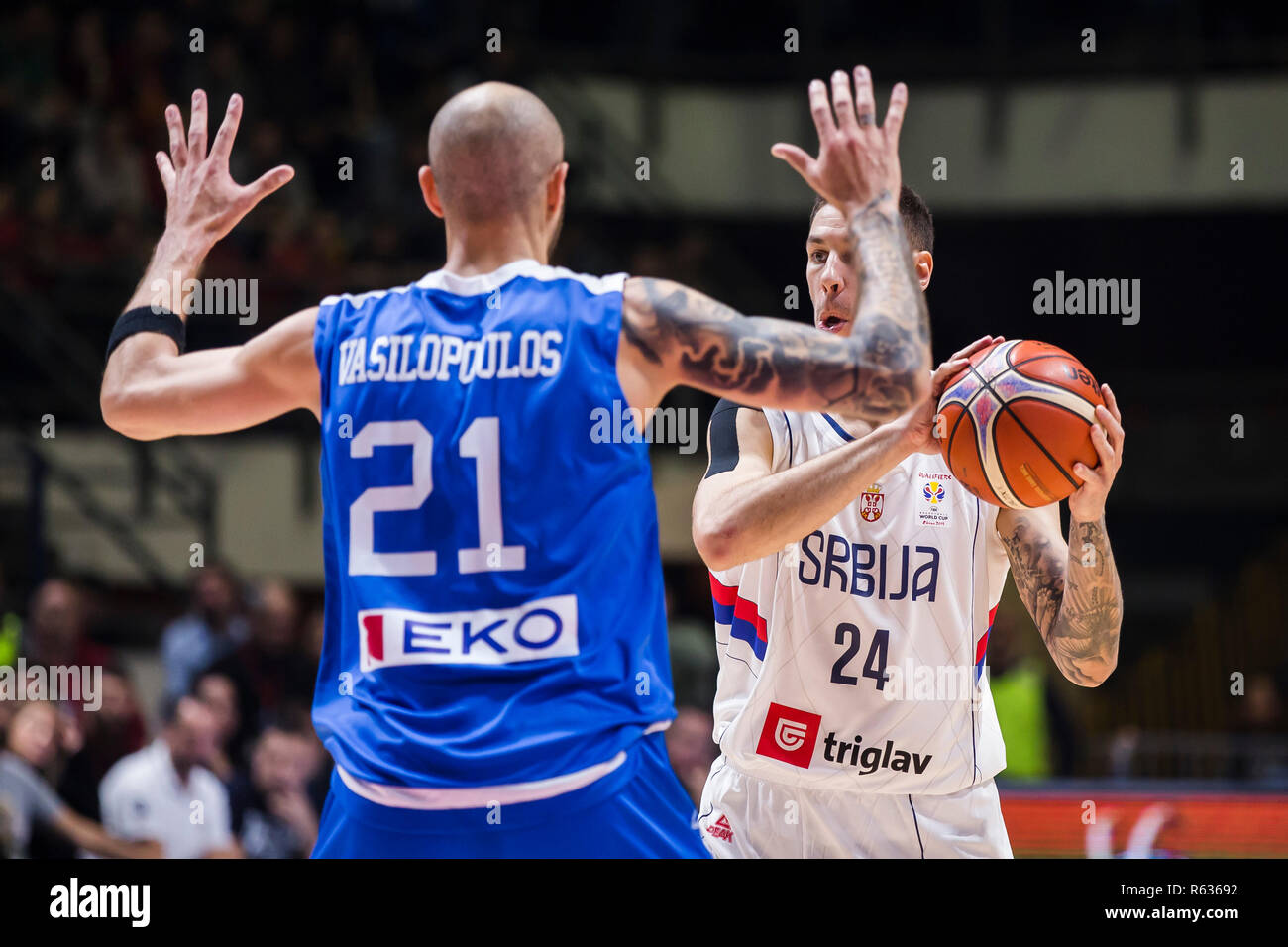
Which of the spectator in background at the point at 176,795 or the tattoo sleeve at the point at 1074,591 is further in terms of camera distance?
the spectator in background at the point at 176,795

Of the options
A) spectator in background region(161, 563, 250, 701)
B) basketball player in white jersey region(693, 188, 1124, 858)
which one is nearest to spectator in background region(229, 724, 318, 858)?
spectator in background region(161, 563, 250, 701)

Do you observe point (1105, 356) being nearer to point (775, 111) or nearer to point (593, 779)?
point (775, 111)

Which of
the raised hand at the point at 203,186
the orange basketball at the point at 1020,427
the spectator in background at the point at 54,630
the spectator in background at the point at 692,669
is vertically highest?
the raised hand at the point at 203,186

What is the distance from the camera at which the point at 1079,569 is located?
4016mm

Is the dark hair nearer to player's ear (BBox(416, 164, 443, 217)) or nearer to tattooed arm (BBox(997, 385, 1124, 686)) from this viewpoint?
tattooed arm (BBox(997, 385, 1124, 686))

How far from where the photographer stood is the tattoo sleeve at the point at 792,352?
10.0ft

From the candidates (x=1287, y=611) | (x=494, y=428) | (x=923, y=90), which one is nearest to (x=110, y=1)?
(x=923, y=90)

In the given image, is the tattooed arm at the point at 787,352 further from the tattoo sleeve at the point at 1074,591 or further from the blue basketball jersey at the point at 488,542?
the tattoo sleeve at the point at 1074,591

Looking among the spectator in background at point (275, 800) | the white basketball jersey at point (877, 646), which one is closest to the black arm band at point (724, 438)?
the white basketball jersey at point (877, 646)

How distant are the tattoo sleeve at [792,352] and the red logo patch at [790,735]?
1265 millimetres

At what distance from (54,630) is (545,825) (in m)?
6.73

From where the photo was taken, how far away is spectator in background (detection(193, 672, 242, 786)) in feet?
27.3

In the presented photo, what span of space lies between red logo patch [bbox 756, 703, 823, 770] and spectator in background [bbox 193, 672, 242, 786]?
490 centimetres
